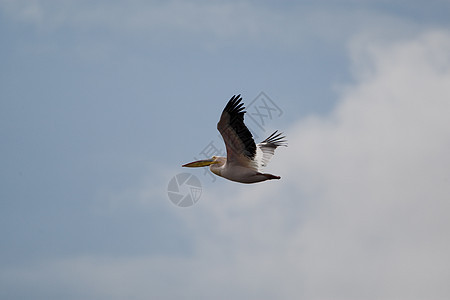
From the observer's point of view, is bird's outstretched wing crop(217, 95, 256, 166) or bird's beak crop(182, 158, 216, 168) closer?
bird's outstretched wing crop(217, 95, 256, 166)

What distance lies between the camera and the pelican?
14461 mm

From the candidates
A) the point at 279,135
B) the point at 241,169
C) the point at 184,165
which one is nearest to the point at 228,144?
→ the point at 241,169

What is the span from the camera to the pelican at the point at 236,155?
47.4 ft

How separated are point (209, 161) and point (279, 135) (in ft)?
11.0

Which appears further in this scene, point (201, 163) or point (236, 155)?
point (201, 163)

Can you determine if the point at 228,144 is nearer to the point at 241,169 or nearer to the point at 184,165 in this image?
the point at 241,169

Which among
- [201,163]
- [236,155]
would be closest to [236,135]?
[236,155]

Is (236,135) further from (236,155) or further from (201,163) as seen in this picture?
(201,163)

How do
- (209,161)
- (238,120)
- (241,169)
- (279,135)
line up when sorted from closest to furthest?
(238,120) → (241,169) → (209,161) → (279,135)

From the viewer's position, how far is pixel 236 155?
51.0ft

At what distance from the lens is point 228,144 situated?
1527cm

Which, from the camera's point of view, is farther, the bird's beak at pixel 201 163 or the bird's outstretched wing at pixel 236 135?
the bird's beak at pixel 201 163

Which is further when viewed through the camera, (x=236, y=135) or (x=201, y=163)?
(x=201, y=163)

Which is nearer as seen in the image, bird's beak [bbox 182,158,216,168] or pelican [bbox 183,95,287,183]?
pelican [bbox 183,95,287,183]
